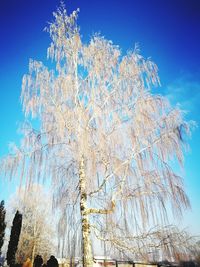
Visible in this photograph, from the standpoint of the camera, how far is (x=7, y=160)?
6.48 m

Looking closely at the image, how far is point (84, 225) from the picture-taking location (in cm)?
598

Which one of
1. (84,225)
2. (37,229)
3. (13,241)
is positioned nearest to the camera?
(84,225)

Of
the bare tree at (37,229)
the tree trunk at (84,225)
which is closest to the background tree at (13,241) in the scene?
the bare tree at (37,229)

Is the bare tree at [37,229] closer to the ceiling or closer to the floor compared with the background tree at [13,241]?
closer to the ceiling

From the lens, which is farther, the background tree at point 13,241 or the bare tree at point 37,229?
the bare tree at point 37,229

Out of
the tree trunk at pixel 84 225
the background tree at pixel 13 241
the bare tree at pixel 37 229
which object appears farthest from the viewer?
the bare tree at pixel 37 229

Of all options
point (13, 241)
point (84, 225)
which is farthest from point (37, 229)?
point (84, 225)

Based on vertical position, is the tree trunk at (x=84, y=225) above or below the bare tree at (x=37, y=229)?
below

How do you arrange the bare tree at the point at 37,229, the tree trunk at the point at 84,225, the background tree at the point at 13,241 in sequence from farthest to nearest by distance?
1. the bare tree at the point at 37,229
2. the background tree at the point at 13,241
3. the tree trunk at the point at 84,225

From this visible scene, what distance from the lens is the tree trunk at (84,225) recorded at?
555 cm

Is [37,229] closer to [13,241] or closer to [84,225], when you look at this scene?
[13,241]

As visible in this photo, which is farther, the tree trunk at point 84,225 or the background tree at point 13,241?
the background tree at point 13,241

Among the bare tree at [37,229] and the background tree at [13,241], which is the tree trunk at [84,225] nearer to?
the background tree at [13,241]

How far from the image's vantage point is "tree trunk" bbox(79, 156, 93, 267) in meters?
5.55
